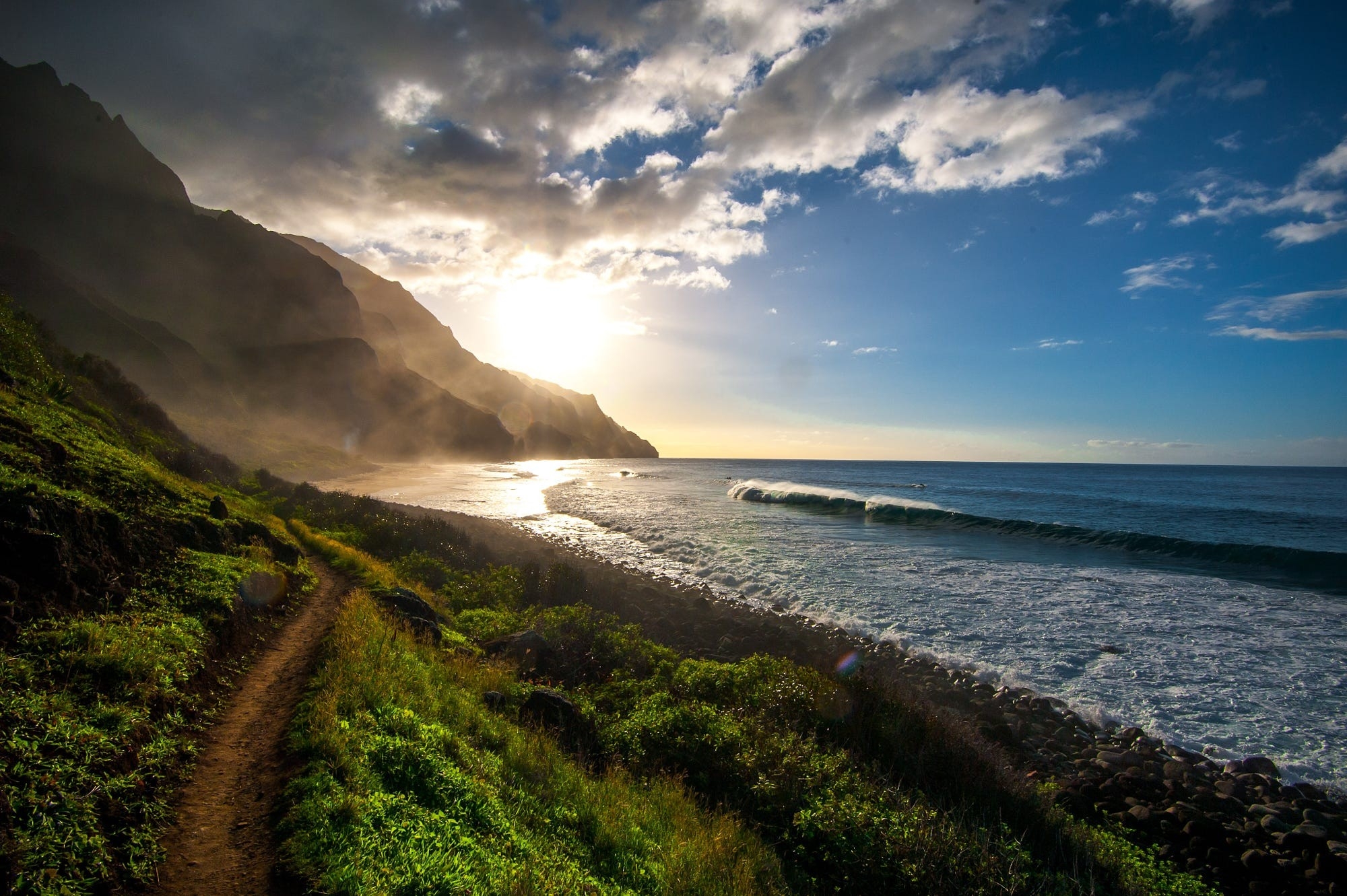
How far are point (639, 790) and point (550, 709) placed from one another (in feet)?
7.52

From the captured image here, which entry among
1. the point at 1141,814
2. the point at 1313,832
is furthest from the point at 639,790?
the point at 1313,832

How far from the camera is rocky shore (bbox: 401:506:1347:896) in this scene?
22.2 feet

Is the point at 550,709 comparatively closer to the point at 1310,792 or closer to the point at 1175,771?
the point at 1175,771

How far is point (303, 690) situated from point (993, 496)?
6478 centimetres

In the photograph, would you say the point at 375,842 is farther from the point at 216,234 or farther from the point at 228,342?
the point at 216,234

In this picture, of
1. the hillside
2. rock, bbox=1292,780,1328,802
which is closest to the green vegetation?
rock, bbox=1292,780,1328,802

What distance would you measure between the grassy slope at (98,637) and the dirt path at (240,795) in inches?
7.1

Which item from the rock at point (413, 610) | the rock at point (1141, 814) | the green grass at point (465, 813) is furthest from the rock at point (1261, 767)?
the rock at point (413, 610)

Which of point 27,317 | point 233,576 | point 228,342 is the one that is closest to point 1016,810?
point 233,576

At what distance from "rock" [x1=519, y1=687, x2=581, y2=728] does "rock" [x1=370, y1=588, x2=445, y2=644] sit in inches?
118

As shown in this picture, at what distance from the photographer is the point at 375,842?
4293 mm

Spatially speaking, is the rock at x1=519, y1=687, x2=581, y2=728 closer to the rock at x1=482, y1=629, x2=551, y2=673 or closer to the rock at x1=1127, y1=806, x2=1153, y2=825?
the rock at x1=482, y1=629, x2=551, y2=673

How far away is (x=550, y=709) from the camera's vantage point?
8641 millimetres

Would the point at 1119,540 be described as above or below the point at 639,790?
above
